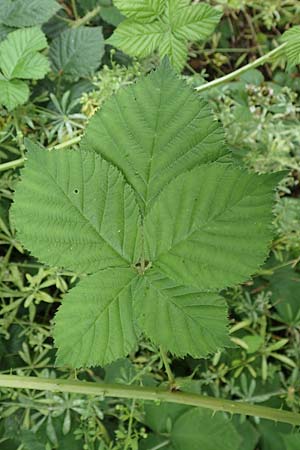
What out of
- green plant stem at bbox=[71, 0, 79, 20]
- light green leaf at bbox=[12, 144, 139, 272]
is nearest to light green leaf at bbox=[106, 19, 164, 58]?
green plant stem at bbox=[71, 0, 79, 20]

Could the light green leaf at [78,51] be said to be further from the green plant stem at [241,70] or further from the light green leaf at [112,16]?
the green plant stem at [241,70]

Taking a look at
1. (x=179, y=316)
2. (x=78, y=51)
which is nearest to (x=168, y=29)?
(x=78, y=51)

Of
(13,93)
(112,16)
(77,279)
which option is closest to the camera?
(13,93)

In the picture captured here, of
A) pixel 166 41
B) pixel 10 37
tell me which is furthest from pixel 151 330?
pixel 10 37

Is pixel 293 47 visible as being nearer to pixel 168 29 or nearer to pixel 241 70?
pixel 241 70

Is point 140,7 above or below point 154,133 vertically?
above
